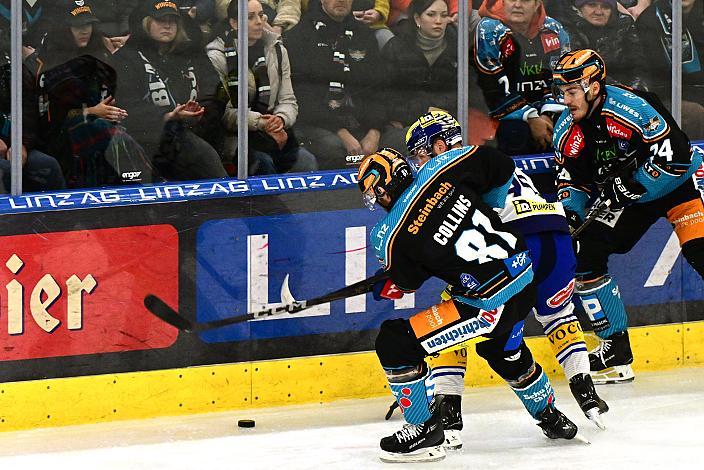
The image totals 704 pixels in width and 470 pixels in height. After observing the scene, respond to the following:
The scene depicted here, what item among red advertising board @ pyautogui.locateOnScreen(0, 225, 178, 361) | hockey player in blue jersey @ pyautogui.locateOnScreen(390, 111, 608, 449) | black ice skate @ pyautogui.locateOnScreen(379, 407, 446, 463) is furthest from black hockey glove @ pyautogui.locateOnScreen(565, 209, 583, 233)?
red advertising board @ pyautogui.locateOnScreen(0, 225, 178, 361)

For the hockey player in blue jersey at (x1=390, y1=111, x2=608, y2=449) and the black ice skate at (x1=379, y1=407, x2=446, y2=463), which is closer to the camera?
the black ice skate at (x1=379, y1=407, x2=446, y2=463)

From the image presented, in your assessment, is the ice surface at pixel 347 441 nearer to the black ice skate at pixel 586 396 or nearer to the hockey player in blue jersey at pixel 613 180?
the black ice skate at pixel 586 396

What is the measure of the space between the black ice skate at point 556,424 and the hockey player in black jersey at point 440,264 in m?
0.25

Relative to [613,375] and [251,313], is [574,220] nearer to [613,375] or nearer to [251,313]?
[613,375]

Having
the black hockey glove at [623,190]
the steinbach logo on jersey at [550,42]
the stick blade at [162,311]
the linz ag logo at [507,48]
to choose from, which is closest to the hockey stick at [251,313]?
the stick blade at [162,311]

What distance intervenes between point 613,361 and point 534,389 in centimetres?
135

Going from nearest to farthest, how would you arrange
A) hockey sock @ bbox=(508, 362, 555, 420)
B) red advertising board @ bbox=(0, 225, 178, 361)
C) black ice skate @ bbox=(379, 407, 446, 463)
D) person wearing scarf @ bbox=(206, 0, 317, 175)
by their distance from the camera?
black ice skate @ bbox=(379, 407, 446, 463) → hockey sock @ bbox=(508, 362, 555, 420) → red advertising board @ bbox=(0, 225, 178, 361) → person wearing scarf @ bbox=(206, 0, 317, 175)

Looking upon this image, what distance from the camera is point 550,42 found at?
7328 mm

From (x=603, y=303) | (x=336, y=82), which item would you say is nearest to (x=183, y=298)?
(x=336, y=82)

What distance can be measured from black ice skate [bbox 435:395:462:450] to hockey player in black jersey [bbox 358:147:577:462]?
170 mm

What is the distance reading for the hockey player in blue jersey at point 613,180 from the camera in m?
6.88

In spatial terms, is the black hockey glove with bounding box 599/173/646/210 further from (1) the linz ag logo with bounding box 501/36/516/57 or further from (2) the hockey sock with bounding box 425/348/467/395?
(2) the hockey sock with bounding box 425/348/467/395

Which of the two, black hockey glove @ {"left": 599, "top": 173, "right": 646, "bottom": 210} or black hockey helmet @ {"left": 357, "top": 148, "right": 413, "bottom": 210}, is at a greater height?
black hockey helmet @ {"left": 357, "top": 148, "right": 413, "bottom": 210}

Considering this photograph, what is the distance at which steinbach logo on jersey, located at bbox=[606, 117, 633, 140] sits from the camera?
6.91 m
